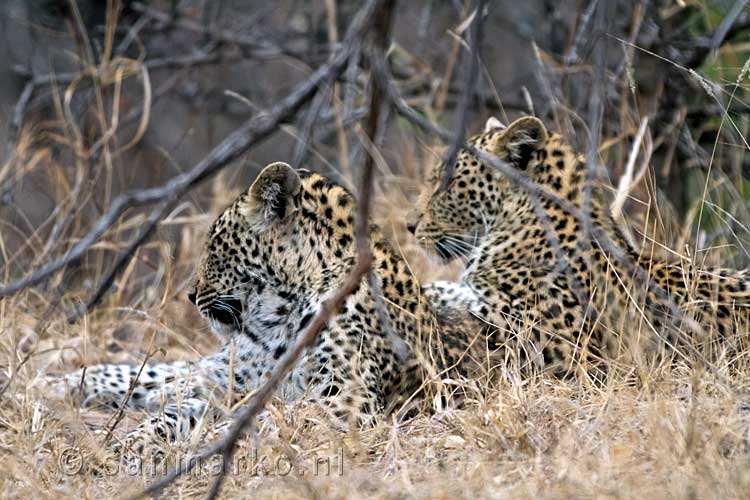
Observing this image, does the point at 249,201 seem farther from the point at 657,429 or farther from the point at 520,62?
the point at 520,62

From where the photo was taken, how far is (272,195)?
17.4ft

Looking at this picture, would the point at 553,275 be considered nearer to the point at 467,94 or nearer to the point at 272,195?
the point at 272,195

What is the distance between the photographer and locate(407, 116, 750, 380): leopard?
5.00 metres

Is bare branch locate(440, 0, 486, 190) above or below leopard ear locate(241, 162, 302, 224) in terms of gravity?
above

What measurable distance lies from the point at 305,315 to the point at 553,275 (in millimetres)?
1303

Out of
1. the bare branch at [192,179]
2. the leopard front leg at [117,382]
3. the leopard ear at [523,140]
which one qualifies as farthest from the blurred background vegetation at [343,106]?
the bare branch at [192,179]

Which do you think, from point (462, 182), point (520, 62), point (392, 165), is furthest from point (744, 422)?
point (520, 62)

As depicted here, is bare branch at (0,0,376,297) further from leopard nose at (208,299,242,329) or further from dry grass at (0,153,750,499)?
leopard nose at (208,299,242,329)

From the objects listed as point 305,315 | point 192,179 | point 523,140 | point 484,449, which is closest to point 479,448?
point 484,449

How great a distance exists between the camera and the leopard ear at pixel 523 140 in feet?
19.9

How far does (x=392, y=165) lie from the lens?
33.7 feet

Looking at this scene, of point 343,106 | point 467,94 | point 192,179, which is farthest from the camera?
point 343,106

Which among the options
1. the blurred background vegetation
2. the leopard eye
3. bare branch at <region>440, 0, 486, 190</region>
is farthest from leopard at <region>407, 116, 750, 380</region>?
bare branch at <region>440, 0, 486, 190</region>

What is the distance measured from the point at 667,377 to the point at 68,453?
Answer: 7.58 feet
